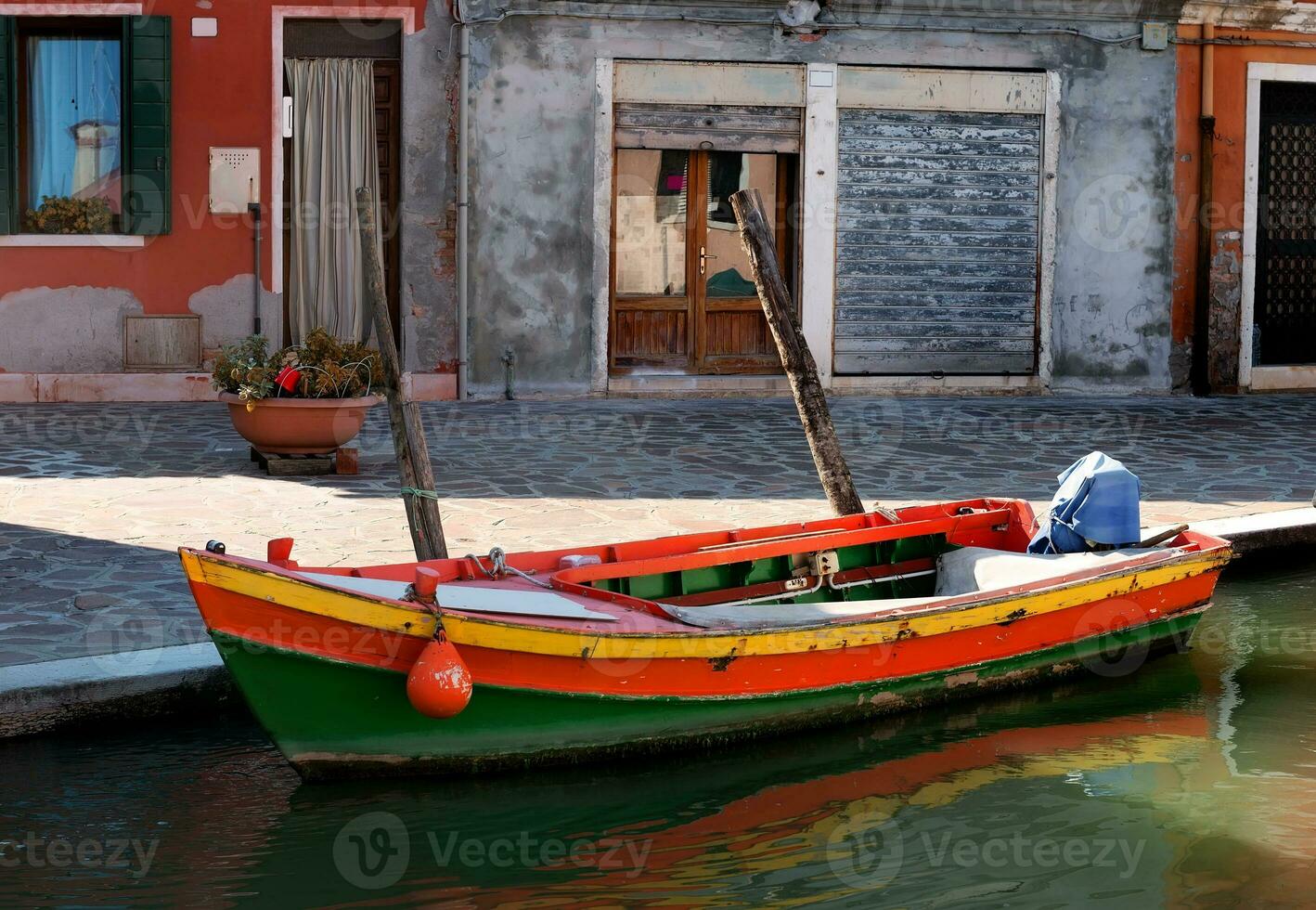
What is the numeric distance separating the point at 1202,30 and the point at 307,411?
9564 millimetres

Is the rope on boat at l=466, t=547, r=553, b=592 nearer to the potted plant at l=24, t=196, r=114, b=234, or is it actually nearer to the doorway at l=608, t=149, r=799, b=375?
the potted plant at l=24, t=196, r=114, b=234

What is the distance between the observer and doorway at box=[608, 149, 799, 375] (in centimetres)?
1509

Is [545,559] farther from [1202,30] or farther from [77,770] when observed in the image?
[1202,30]

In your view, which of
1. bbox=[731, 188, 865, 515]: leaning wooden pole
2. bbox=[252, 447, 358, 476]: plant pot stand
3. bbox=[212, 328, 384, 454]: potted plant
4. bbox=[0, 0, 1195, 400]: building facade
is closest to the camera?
bbox=[731, 188, 865, 515]: leaning wooden pole

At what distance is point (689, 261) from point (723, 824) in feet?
33.0

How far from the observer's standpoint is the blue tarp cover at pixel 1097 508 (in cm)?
709

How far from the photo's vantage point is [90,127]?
14.0 meters

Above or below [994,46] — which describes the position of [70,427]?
below

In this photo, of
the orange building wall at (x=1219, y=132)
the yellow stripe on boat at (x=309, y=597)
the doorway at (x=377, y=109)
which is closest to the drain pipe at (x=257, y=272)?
the doorway at (x=377, y=109)

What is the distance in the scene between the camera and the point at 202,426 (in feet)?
41.4

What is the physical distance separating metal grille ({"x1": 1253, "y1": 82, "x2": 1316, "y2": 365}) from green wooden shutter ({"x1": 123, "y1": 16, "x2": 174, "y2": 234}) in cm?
979

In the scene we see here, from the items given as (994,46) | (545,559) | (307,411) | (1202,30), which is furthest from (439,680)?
(1202,30)

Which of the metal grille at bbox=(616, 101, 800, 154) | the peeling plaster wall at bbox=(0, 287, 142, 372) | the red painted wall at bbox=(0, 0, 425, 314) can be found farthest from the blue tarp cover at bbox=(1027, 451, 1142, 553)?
the peeling plaster wall at bbox=(0, 287, 142, 372)

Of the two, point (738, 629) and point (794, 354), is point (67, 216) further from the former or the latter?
point (738, 629)
